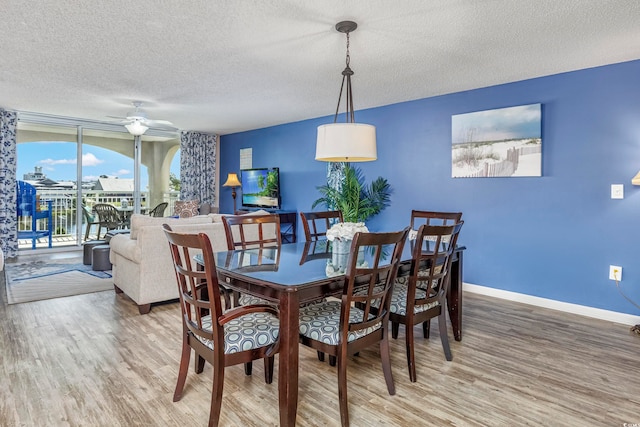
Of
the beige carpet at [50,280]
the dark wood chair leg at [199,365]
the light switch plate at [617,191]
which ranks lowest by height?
the dark wood chair leg at [199,365]

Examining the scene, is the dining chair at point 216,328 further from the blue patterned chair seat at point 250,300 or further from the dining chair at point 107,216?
the dining chair at point 107,216

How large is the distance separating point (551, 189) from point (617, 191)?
52 cm

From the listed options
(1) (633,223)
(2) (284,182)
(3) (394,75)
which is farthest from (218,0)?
(2) (284,182)

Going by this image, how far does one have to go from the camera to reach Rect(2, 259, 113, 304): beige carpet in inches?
157

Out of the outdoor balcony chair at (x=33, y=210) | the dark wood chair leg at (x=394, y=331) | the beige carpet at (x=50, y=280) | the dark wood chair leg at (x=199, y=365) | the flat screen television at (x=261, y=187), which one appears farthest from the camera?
the flat screen television at (x=261, y=187)

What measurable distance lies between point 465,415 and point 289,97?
3885 mm

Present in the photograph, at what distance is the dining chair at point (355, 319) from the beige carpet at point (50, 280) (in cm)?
325

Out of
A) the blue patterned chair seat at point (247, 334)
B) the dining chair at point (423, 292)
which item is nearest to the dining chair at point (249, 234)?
the blue patterned chair seat at point (247, 334)

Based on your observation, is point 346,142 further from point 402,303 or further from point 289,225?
point 289,225

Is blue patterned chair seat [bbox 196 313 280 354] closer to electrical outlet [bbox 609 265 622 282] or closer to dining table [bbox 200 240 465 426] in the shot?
dining table [bbox 200 240 465 426]

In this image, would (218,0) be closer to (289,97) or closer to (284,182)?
(289,97)

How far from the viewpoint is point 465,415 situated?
6.28ft

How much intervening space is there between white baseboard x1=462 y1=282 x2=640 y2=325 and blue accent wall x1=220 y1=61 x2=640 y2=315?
0.16 feet

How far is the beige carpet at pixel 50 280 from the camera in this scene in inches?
157
